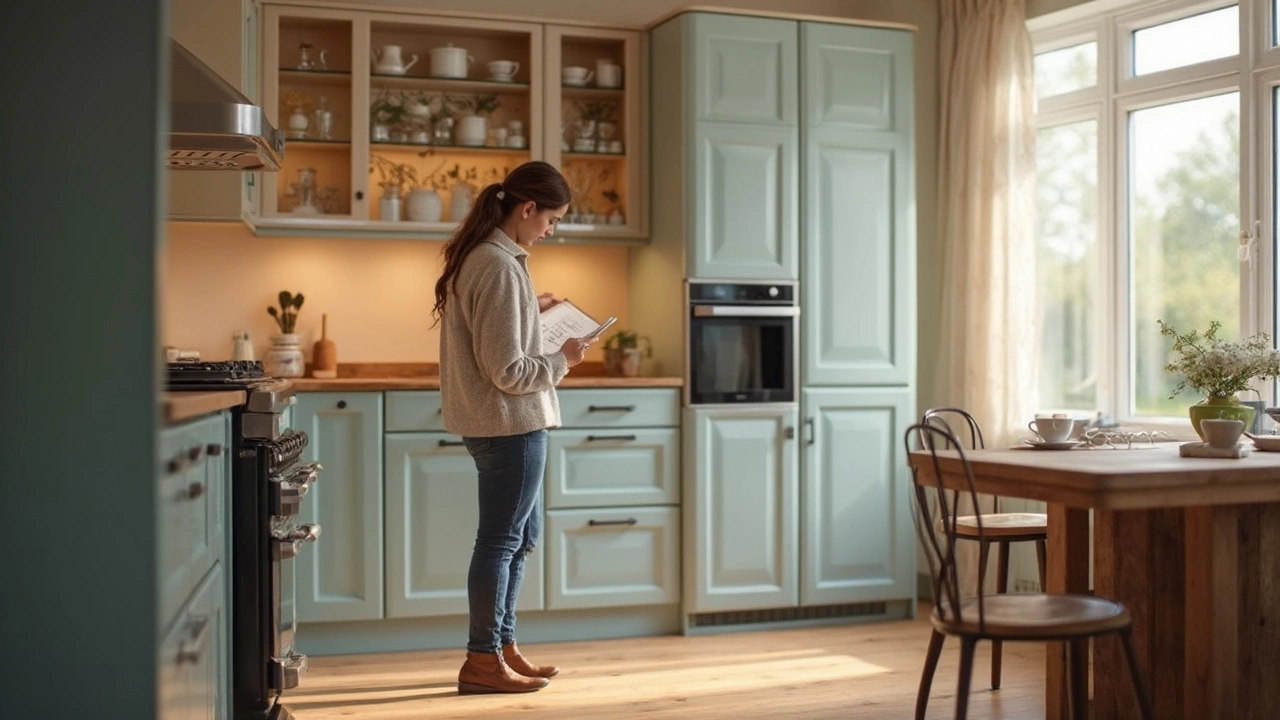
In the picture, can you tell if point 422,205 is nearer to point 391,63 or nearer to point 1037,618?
point 391,63

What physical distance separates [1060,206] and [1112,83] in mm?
499

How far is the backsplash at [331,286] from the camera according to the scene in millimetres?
4840

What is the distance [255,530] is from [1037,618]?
165 cm

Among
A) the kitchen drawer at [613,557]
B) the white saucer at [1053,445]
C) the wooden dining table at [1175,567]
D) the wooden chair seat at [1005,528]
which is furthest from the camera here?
the kitchen drawer at [613,557]

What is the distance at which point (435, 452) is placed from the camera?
175 inches

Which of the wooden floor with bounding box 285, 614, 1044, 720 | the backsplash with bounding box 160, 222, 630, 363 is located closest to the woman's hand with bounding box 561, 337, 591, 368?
the wooden floor with bounding box 285, 614, 1044, 720

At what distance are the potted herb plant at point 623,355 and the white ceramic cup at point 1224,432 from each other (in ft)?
7.53

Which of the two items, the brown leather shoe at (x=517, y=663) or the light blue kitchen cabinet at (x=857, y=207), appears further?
the light blue kitchen cabinet at (x=857, y=207)

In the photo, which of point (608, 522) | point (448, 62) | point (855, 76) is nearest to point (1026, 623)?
point (608, 522)

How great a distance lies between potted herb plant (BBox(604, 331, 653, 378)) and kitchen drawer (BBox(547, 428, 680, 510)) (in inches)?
12.4

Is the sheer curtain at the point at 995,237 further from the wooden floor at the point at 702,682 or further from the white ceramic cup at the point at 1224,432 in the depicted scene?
the white ceramic cup at the point at 1224,432

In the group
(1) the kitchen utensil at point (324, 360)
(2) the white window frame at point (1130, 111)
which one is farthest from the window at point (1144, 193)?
(1) the kitchen utensil at point (324, 360)

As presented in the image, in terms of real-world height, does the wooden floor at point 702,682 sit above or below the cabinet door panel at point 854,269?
below

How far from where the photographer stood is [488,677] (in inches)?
149
